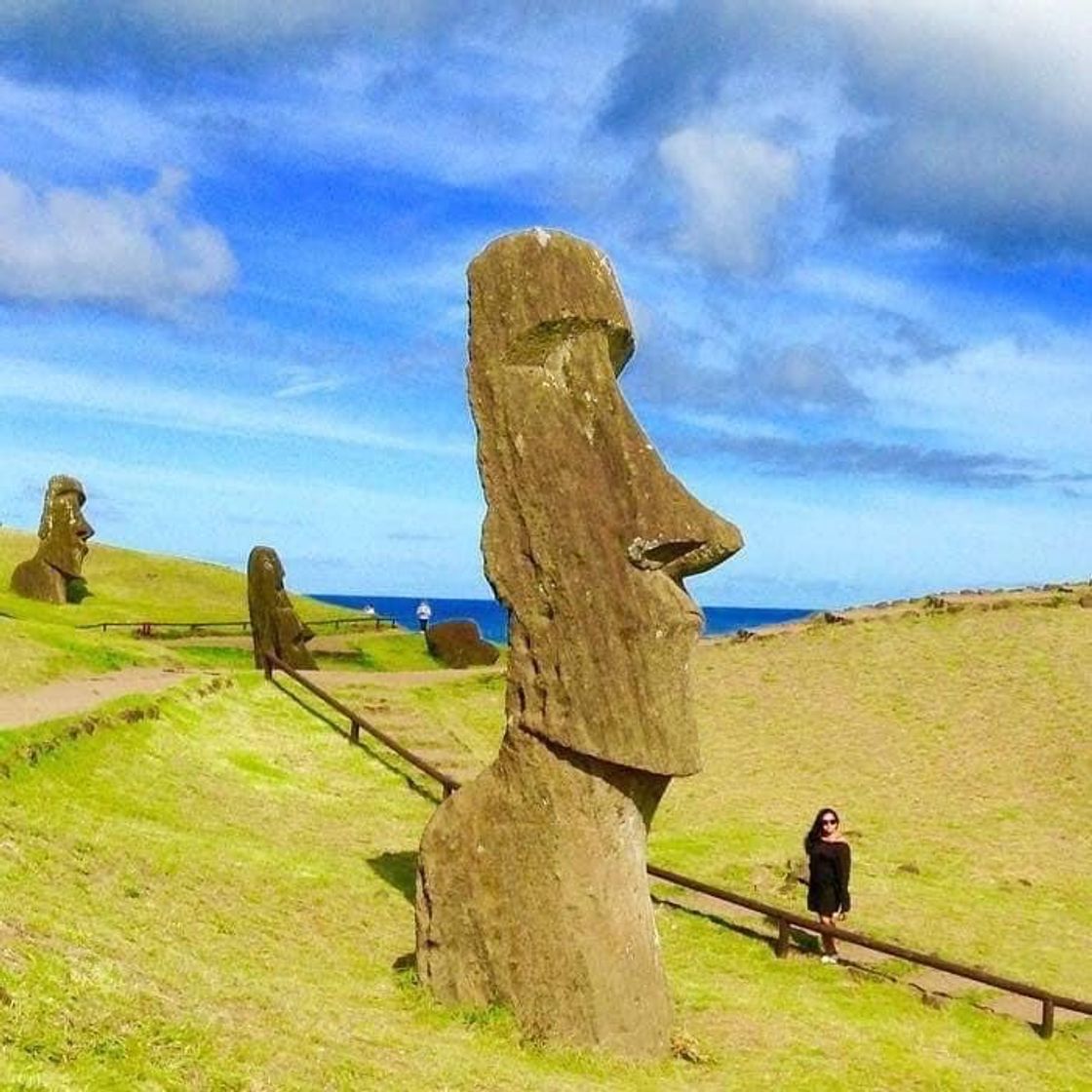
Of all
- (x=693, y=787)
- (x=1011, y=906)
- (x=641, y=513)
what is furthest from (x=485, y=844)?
(x=693, y=787)

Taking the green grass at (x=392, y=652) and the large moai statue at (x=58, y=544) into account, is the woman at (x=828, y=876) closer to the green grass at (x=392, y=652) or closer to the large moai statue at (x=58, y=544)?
the green grass at (x=392, y=652)

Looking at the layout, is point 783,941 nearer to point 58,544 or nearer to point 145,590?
point 58,544

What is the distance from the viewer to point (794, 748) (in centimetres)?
3077

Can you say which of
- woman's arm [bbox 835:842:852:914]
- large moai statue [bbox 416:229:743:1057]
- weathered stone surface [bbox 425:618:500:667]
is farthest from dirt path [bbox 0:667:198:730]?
weathered stone surface [bbox 425:618:500:667]

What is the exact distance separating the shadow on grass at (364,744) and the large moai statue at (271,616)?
3804 mm

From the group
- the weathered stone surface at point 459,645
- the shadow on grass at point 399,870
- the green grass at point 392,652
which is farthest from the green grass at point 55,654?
the weathered stone surface at point 459,645

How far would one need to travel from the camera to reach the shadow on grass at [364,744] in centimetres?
2430

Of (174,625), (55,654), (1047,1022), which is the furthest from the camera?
(174,625)

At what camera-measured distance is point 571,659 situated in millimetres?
12078

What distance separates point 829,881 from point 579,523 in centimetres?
762

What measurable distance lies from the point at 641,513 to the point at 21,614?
138 feet

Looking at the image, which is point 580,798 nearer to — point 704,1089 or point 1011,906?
point 704,1089

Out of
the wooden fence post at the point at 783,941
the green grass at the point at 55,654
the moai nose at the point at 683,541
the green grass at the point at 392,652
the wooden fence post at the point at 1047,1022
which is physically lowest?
the wooden fence post at the point at 1047,1022

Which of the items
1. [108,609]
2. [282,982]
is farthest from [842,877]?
[108,609]
